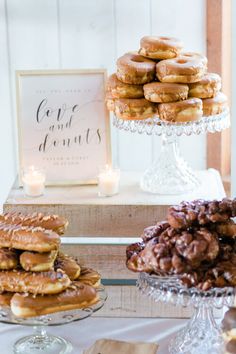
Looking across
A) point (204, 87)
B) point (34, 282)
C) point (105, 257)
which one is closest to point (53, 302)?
point (34, 282)

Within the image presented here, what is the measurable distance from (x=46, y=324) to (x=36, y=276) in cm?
8

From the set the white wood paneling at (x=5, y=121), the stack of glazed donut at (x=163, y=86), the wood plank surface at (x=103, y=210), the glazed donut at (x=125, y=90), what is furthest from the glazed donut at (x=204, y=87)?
the white wood paneling at (x=5, y=121)

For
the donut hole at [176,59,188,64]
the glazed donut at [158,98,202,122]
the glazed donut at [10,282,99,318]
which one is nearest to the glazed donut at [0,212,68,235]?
the glazed donut at [10,282,99,318]

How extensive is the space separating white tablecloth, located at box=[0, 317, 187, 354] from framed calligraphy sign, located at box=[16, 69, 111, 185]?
15.7 inches

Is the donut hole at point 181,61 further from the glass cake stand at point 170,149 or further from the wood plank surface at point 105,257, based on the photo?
the wood plank surface at point 105,257

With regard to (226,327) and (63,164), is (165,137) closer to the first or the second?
(63,164)

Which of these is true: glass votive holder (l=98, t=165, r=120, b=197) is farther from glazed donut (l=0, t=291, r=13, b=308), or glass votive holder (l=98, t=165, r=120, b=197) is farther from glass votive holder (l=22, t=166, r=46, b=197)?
glazed donut (l=0, t=291, r=13, b=308)

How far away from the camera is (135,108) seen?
1632mm

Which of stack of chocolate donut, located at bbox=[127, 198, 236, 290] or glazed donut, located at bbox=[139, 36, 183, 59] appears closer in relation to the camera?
stack of chocolate donut, located at bbox=[127, 198, 236, 290]

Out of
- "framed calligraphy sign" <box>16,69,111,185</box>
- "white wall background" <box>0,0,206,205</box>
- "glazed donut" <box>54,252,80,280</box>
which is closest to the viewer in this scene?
"glazed donut" <box>54,252,80,280</box>

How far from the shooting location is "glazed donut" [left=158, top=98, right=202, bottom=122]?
1.59 meters

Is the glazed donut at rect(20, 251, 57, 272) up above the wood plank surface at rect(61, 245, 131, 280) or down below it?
above

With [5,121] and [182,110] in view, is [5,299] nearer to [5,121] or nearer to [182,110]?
[182,110]

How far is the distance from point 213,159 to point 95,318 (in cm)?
105
